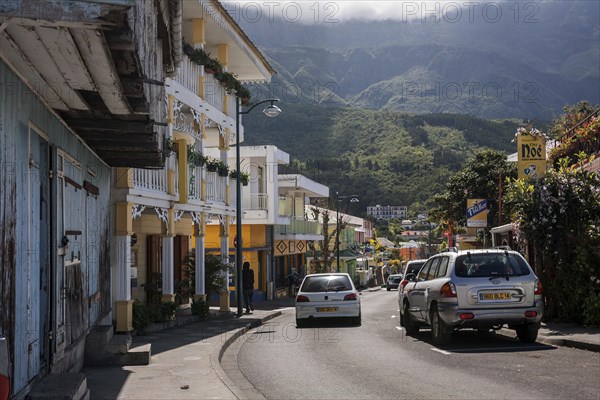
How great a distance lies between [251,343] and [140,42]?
10.9m

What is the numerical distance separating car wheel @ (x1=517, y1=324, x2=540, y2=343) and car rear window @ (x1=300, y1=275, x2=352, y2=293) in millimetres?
6900

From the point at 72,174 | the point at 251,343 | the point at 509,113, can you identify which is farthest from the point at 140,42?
the point at 509,113

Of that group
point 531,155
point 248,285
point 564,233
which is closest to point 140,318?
point 564,233

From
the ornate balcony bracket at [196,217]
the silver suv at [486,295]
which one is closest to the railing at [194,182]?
the ornate balcony bracket at [196,217]

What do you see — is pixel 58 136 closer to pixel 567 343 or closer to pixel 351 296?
pixel 567 343

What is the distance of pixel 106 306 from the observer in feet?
46.3

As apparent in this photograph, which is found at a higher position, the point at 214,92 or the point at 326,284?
the point at 214,92

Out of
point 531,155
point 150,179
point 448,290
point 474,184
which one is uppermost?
point 474,184

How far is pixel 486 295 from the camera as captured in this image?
502 inches

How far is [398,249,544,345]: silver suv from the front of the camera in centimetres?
1273

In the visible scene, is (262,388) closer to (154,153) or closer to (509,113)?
(154,153)

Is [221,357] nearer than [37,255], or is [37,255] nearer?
[37,255]

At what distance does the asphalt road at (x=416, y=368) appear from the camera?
8875 mm

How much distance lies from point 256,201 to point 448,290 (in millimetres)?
26971
